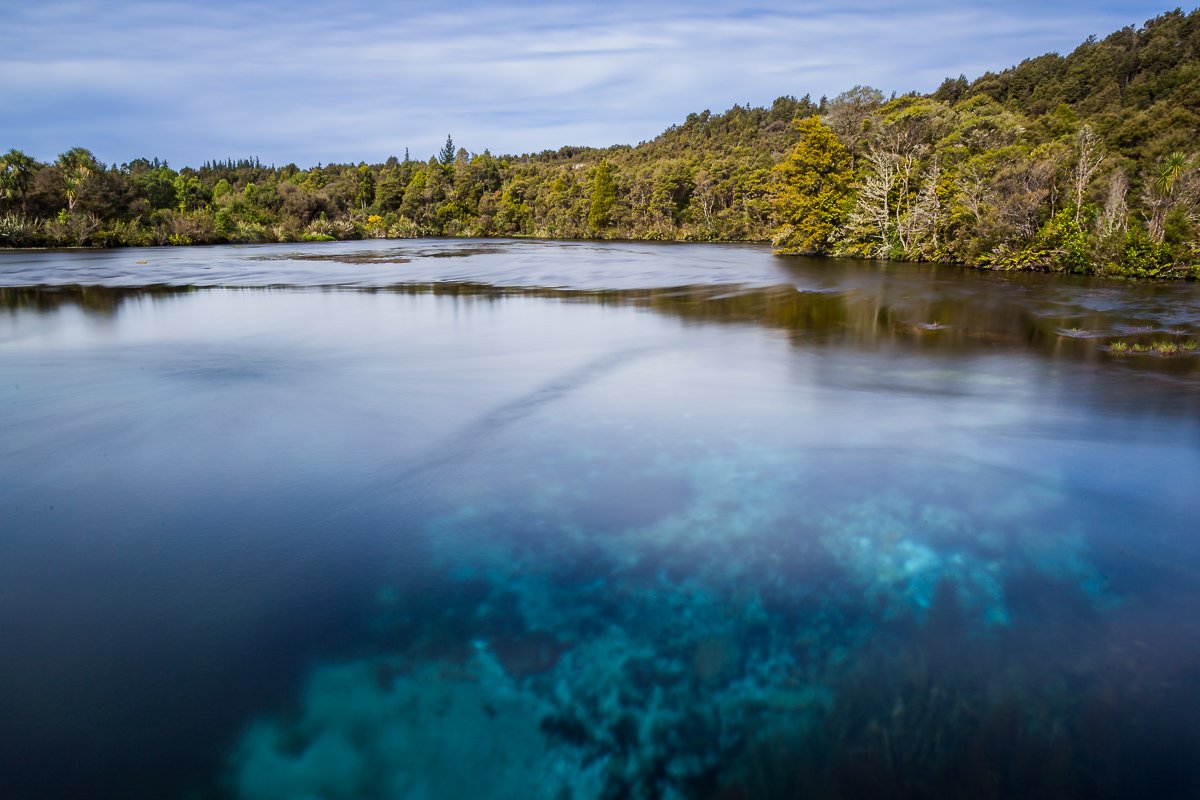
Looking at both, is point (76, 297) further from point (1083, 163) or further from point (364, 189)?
point (364, 189)

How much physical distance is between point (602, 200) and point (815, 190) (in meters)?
33.6

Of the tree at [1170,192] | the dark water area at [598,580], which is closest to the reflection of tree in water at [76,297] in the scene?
the dark water area at [598,580]

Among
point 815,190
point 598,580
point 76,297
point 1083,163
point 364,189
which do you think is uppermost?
point 364,189

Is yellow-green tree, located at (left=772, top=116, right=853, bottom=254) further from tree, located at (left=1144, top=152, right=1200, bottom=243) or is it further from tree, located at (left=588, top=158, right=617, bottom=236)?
tree, located at (left=588, top=158, right=617, bottom=236)

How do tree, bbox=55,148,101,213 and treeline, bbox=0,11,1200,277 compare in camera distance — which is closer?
treeline, bbox=0,11,1200,277

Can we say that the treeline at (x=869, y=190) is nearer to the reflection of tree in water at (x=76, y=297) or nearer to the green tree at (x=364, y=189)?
the green tree at (x=364, y=189)

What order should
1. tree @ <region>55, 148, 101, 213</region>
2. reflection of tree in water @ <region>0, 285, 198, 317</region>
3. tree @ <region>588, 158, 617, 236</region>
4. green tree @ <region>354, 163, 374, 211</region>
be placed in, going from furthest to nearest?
green tree @ <region>354, 163, 374, 211</region>
tree @ <region>588, 158, 617, 236</region>
tree @ <region>55, 148, 101, 213</region>
reflection of tree in water @ <region>0, 285, 198, 317</region>

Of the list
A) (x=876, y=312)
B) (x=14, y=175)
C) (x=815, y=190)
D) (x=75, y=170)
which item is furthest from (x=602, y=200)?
(x=876, y=312)

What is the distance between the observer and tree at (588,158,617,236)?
67.1 metres

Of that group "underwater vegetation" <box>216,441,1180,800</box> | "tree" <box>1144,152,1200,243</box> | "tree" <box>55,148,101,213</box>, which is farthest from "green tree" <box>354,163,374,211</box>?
"underwater vegetation" <box>216,441,1180,800</box>

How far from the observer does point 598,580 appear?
4387 mm

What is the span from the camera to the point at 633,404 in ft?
26.6

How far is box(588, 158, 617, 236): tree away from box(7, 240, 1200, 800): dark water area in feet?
198

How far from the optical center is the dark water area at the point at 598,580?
3037mm
